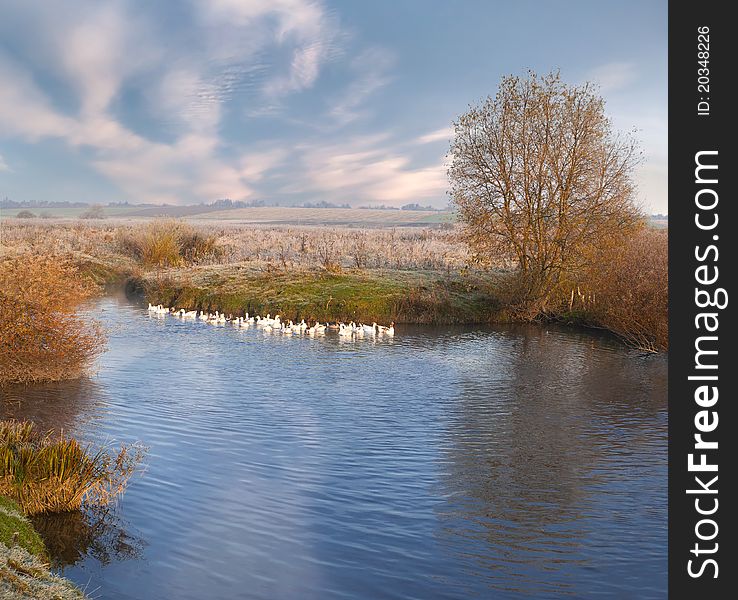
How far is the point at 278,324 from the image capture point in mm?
27281

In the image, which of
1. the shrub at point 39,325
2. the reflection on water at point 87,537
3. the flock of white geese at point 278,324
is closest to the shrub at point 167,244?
the flock of white geese at point 278,324

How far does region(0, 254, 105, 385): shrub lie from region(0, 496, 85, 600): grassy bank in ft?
28.4

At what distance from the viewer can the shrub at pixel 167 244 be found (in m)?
45.0

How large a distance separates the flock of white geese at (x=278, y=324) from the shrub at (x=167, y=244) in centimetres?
1331

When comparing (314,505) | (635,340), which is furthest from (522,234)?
(314,505)

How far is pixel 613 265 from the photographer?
85.3ft

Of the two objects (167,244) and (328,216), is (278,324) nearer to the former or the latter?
(167,244)

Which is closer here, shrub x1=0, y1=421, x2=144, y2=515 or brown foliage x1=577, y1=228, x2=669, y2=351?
shrub x1=0, y1=421, x2=144, y2=515

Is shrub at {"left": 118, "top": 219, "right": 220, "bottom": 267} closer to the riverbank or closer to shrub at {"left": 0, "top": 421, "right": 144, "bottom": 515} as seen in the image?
the riverbank

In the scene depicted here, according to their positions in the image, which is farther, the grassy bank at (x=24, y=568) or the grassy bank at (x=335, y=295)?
the grassy bank at (x=335, y=295)

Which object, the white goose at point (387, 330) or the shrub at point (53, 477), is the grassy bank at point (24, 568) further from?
the white goose at point (387, 330)

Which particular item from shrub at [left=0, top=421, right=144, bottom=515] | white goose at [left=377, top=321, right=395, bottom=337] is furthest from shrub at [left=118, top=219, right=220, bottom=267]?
shrub at [left=0, top=421, right=144, bottom=515]

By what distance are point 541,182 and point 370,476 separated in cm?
2068

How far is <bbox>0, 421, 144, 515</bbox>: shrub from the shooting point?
372 inches
